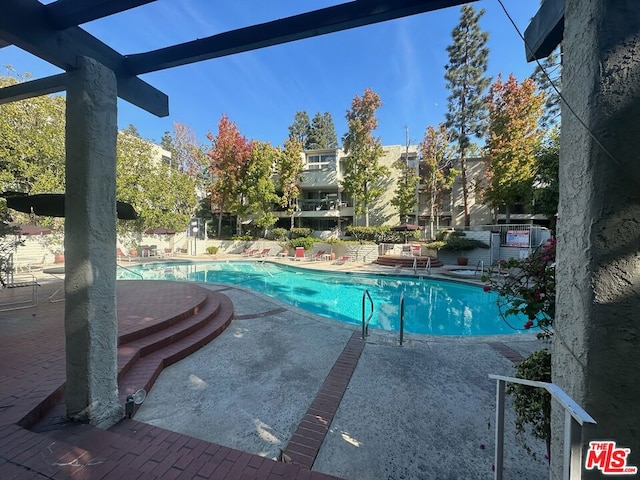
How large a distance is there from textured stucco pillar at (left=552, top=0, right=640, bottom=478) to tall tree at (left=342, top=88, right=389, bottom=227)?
73.4 feet

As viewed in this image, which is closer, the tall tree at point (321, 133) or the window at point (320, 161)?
the window at point (320, 161)

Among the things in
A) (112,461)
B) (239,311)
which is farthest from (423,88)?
(112,461)

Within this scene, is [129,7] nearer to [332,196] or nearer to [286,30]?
[286,30]

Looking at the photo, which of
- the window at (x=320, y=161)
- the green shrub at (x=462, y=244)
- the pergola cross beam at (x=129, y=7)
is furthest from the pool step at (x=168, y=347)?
the window at (x=320, y=161)

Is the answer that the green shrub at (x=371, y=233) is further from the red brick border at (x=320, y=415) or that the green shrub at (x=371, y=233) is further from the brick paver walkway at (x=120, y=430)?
the red brick border at (x=320, y=415)

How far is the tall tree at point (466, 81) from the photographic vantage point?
22.5m

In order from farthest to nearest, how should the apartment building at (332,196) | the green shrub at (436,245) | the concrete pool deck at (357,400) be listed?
the apartment building at (332,196) → the green shrub at (436,245) → the concrete pool deck at (357,400)

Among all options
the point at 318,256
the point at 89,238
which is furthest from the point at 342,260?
the point at 89,238

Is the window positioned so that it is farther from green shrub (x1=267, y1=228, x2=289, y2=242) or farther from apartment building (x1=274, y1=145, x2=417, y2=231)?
green shrub (x1=267, y1=228, x2=289, y2=242)

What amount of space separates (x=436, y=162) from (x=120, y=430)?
83.0 ft

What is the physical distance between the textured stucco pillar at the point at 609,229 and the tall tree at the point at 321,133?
48.0 meters

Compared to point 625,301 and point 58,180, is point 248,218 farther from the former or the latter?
point 625,301

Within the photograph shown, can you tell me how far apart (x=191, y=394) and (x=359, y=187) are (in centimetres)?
2161

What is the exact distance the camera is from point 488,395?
3.40 meters
